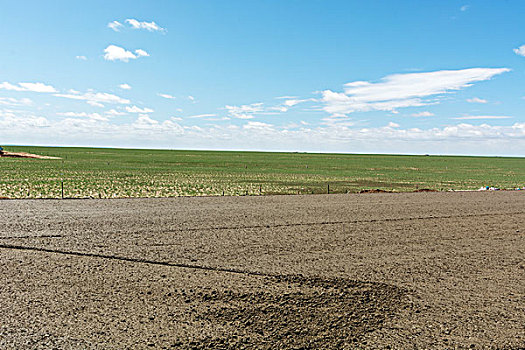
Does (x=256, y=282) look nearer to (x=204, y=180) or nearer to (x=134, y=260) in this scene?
(x=134, y=260)

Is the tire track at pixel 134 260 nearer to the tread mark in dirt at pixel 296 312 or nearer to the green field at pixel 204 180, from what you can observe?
the tread mark in dirt at pixel 296 312

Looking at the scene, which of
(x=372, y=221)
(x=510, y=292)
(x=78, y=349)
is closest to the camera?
(x=78, y=349)

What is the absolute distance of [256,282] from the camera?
738 centimetres

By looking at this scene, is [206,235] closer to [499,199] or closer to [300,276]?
[300,276]

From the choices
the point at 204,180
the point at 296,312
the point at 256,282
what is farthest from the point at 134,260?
the point at 204,180

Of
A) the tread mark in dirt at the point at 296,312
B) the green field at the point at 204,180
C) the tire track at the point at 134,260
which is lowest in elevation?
the green field at the point at 204,180

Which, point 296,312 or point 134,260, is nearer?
point 296,312

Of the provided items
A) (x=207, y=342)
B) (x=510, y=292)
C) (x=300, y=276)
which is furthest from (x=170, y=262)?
(x=510, y=292)

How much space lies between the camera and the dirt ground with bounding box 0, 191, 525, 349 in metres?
5.37

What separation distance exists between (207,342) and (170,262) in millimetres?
3709

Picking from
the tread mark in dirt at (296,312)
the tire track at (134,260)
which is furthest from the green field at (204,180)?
the tread mark in dirt at (296,312)

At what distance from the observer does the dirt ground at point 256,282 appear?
5.37 meters

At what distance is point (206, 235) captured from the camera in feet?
37.0

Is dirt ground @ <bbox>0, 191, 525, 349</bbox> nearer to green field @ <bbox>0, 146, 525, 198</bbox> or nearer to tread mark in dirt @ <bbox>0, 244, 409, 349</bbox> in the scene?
tread mark in dirt @ <bbox>0, 244, 409, 349</bbox>
